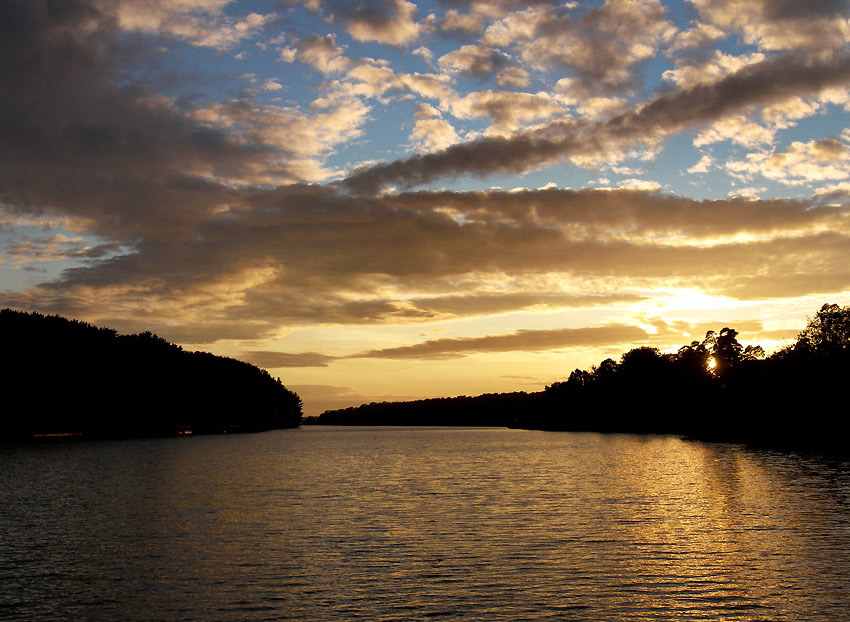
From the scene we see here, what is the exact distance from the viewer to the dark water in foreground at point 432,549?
25094 mm

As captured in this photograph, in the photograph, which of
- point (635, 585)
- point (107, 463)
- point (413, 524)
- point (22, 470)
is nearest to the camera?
point (635, 585)

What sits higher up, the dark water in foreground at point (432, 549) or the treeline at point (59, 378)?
the treeline at point (59, 378)

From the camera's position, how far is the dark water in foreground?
25094 mm

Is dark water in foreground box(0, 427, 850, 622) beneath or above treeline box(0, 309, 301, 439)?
beneath

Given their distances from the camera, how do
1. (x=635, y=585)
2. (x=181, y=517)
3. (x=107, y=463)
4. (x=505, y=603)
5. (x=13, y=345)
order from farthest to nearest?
(x=13, y=345), (x=107, y=463), (x=181, y=517), (x=635, y=585), (x=505, y=603)

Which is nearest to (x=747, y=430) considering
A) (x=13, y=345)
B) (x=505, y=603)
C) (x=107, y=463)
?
(x=107, y=463)

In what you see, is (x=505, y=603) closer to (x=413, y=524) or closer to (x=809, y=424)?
(x=413, y=524)

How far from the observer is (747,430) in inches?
6019

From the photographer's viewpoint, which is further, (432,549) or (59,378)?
(59,378)

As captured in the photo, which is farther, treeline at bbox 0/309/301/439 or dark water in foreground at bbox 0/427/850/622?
treeline at bbox 0/309/301/439

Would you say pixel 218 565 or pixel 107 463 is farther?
pixel 107 463

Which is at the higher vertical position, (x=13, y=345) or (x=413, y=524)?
(x=13, y=345)

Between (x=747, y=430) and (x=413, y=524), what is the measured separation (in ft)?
432

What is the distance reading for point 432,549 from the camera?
34875mm
